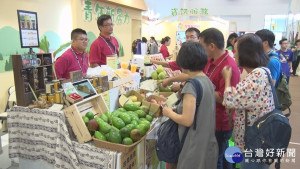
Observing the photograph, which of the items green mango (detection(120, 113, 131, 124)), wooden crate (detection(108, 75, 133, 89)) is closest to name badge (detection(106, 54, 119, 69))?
wooden crate (detection(108, 75, 133, 89))

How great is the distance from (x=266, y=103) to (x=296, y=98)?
628cm

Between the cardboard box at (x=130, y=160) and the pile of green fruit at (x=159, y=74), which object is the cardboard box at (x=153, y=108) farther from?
the pile of green fruit at (x=159, y=74)

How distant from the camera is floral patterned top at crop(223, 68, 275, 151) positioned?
61.6 inches

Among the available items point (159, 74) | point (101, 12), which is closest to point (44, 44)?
point (101, 12)

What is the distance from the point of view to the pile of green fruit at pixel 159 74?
3135 mm

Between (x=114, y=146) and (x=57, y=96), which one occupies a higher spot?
(x=57, y=96)

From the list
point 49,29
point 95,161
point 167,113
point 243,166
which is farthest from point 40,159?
point 49,29

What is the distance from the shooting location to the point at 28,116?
77.6 inches

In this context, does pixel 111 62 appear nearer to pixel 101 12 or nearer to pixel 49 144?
pixel 49 144

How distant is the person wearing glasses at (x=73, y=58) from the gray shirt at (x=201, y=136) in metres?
1.79

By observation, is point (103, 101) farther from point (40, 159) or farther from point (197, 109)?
point (197, 109)

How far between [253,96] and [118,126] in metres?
0.98

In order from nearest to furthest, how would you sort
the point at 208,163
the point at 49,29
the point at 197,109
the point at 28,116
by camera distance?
the point at 197,109 < the point at 208,163 < the point at 28,116 < the point at 49,29

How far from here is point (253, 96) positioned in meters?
1.57
